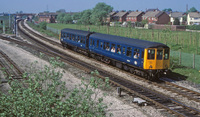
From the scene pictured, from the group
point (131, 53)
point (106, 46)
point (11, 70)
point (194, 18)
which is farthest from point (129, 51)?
point (194, 18)

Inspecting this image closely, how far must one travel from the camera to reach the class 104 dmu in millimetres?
19047

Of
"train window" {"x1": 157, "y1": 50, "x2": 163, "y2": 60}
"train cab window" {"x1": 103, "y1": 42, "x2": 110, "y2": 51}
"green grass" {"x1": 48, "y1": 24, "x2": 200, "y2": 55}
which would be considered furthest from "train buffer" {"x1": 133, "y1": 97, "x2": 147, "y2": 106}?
"green grass" {"x1": 48, "y1": 24, "x2": 200, "y2": 55}

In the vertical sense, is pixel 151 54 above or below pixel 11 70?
above

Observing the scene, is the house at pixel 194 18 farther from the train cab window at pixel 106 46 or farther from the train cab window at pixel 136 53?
the train cab window at pixel 136 53

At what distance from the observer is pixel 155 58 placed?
19047 millimetres

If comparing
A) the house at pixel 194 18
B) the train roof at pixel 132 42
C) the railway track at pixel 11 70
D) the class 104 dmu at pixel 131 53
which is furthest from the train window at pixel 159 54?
the house at pixel 194 18

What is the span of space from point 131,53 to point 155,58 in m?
2.28

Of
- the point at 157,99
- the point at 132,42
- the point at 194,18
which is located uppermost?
the point at 194,18

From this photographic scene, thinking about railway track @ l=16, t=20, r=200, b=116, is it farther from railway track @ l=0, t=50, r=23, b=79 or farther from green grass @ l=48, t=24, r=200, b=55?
green grass @ l=48, t=24, r=200, b=55

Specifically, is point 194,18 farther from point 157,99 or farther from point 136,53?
point 157,99

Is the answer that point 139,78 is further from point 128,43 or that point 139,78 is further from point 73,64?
point 73,64

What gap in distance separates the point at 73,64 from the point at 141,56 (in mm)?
8013

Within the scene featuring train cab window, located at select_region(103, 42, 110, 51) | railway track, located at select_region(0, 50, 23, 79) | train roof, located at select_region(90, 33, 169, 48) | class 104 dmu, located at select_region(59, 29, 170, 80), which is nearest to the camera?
class 104 dmu, located at select_region(59, 29, 170, 80)

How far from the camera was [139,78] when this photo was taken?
20266 millimetres
